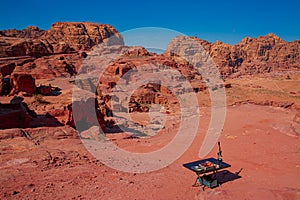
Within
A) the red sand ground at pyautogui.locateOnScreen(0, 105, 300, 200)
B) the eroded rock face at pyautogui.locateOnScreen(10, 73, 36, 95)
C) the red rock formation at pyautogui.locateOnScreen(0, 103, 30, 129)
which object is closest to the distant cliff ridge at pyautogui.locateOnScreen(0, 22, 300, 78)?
the eroded rock face at pyautogui.locateOnScreen(10, 73, 36, 95)

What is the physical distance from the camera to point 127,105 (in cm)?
2353

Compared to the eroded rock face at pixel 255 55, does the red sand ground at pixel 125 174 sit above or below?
below

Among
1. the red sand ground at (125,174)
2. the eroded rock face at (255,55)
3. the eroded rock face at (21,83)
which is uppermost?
the eroded rock face at (255,55)

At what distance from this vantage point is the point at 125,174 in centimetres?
779

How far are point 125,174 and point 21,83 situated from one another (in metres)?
16.1

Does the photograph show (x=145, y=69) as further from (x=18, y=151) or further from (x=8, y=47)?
A: (x=18, y=151)

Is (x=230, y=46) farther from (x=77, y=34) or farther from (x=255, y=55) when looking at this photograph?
(x=77, y=34)

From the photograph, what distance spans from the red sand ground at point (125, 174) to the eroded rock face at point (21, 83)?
11.9 metres

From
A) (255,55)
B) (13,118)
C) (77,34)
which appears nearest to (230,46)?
(255,55)

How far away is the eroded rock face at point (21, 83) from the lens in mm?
20500

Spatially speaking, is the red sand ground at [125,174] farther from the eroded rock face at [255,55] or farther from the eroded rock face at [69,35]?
the eroded rock face at [255,55]

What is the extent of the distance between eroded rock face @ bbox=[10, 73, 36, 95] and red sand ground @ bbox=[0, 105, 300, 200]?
11861mm

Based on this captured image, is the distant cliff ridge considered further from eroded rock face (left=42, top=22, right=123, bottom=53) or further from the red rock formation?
the red rock formation

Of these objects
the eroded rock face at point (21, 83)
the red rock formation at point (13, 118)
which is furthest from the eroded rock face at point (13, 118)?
the eroded rock face at point (21, 83)
